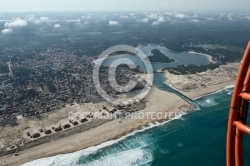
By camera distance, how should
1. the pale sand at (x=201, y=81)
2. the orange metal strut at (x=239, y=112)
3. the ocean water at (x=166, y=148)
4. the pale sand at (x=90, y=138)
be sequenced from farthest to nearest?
the pale sand at (x=201, y=81)
the pale sand at (x=90, y=138)
the ocean water at (x=166, y=148)
the orange metal strut at (x=239, y=112)

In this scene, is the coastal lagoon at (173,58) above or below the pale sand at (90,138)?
above

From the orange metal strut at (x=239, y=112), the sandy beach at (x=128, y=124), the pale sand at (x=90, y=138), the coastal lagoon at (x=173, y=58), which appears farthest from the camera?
the coastal lagoon at (x=173, y=58)

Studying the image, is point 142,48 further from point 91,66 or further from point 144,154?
point 144,154

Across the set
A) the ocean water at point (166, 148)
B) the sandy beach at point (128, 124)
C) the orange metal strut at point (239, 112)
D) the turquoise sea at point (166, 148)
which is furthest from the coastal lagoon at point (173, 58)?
the orange metal strut at point (239, 112)

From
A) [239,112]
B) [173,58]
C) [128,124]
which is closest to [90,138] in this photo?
[128,124]

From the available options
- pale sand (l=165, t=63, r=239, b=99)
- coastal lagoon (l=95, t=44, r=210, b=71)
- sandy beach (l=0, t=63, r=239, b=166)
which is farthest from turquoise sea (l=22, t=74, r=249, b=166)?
coastal lagoon (l=95, t=44, r=210, b=71)

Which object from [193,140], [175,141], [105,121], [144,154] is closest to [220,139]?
[193,140]

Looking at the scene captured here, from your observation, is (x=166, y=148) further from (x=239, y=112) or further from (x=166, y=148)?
(x=239, y=112)

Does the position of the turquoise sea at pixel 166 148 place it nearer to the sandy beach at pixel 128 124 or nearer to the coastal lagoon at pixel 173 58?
the sandy beach at pixel 128 124
